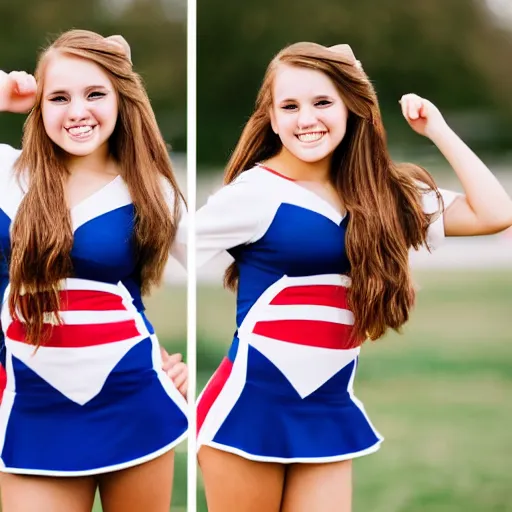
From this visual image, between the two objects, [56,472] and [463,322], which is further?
[463,322]

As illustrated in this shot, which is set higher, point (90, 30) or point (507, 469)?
point (90, 30)

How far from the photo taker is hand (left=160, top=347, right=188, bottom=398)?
228 centimetres

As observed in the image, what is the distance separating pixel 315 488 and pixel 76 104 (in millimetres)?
1183

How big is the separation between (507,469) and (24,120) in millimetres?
1646

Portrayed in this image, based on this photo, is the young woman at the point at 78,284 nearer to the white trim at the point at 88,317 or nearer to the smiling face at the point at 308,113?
the white trim at the point at 88,317

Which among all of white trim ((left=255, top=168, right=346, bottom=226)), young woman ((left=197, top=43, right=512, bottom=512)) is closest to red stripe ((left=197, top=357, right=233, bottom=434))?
young woman ((left=197, top=43, right=512, bottom=512))

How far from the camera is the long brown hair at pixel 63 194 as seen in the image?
2105mm

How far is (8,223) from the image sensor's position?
2.12 meters

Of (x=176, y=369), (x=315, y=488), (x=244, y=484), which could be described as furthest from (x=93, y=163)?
(x=315, y=488)

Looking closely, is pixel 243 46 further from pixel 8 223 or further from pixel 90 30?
pixel 8 223


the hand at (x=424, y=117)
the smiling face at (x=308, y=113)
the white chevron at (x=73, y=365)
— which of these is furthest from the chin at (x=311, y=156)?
the white chevron at (x=73, y=365)

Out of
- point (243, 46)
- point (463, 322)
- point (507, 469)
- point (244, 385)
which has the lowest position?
point (507, 469)

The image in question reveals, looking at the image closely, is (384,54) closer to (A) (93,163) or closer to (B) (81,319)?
(A) (93,163)

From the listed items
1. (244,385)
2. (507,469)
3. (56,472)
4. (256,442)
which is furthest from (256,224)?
(507,469)
